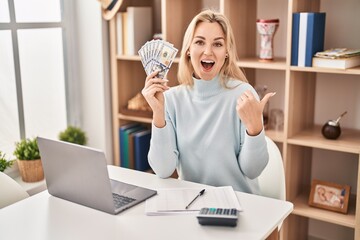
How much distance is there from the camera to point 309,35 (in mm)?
2373

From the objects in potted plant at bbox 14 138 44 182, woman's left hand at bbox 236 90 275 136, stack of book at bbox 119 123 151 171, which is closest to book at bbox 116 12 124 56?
stack of book at bbox 119 123 151 171

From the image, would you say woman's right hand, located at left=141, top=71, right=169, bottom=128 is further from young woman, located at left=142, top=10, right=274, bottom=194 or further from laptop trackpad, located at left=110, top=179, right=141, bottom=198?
laptop trackpad, located at left=110, top=179, right=141, bottom=198

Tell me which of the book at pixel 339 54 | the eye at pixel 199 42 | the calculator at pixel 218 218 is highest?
the eye at pixel 199 42

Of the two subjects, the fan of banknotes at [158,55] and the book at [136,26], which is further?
the book at [136,26]

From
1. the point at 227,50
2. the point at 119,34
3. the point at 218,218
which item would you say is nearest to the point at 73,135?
the point at 119,34

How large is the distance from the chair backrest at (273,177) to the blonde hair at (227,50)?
Answer: 0.35 metres

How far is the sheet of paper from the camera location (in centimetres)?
153

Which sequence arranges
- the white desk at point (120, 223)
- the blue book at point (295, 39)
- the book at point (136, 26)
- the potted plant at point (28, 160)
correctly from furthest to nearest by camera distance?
the book at point (136, 26), the potted plant at point (28, 160), the blue book at point (295, 39), the white desk at point (120, 223)

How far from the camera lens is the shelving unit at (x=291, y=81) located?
247cm

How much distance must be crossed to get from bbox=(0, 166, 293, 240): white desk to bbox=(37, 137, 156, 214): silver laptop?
0.03 meters

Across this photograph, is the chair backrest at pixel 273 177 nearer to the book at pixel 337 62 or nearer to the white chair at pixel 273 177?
the white chair at pixel 273 177

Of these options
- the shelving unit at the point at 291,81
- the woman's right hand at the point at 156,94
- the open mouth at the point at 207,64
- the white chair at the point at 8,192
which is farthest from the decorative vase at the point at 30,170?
the open mouth at the point at 207,64

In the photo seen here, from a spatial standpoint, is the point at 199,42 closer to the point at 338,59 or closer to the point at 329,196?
the point at 338,59

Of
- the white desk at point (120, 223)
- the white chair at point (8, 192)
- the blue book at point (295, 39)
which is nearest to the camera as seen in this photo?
the white desk at point (120, 223)
